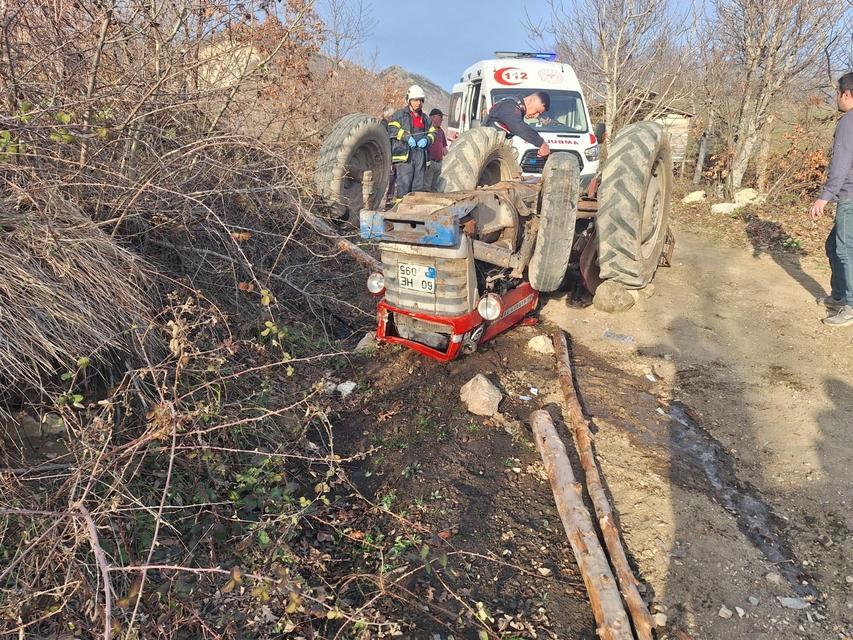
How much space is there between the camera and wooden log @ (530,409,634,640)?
2.11 meters

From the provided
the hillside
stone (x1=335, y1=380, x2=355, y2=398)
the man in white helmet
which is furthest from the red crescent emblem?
the hillside

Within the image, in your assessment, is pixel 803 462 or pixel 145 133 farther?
pixel 145 133

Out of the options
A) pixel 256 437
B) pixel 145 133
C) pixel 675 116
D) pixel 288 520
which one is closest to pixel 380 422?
pixel 256 437

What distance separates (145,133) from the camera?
3.73 meters

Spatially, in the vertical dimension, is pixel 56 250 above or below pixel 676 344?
above

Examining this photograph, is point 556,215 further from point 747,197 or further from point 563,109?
point 747,197

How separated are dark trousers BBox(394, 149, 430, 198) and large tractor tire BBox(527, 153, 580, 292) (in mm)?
3365

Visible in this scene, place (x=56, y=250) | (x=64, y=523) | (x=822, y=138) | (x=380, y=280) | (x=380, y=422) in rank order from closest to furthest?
(x=64, y=523)
(x=56, y=250)
(x=380, y=422)
(x=380, y=280)
(x=822, y=138)

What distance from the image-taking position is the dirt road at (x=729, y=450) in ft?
7.94

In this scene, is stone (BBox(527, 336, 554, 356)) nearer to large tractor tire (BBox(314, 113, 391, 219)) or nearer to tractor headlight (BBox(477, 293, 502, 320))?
tractor headlight (BBox(477, 293, 502, 320))

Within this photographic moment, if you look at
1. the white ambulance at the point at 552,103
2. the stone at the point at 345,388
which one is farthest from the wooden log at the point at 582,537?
the white ambulance at the point at 552,103

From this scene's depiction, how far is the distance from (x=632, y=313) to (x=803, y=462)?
2375 mm

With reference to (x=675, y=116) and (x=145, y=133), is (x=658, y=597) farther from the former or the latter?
(x=675, y=116)

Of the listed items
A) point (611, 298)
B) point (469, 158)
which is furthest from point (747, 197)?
point (469, 158)
